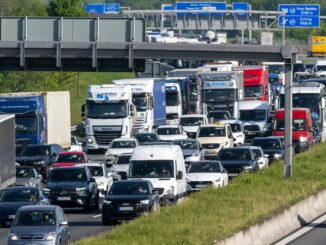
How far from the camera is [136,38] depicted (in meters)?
55.1

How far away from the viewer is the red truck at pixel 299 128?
62.7m

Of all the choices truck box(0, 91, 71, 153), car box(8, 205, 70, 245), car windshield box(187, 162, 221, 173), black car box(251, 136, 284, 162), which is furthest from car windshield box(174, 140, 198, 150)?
car box(8, 205, 70, 245)

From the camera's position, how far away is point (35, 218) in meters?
29.2

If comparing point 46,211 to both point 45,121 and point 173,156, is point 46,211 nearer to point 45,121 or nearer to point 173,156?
point 173,156

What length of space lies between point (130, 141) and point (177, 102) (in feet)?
70.4

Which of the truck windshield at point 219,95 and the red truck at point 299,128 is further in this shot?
the truck windshield at point 219,95

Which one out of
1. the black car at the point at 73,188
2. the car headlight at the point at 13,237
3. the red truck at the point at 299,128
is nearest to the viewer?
the car headlight at the point at 13,237

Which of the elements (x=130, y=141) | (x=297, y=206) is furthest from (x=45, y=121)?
(x=297, y=206)

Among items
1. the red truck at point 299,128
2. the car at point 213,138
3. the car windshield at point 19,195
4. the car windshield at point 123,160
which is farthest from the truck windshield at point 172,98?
the car windshield at point 19,195

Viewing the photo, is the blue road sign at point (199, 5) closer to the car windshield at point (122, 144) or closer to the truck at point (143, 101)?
the truck at point (143, 101)

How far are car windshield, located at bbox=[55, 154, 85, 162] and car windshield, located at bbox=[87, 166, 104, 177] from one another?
6.62m

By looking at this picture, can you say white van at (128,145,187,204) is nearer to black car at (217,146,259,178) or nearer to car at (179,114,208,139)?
black car at (217,146,259,178)

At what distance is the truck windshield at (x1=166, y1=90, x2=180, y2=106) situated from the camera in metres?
78.8

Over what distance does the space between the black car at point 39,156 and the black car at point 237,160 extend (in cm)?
817
